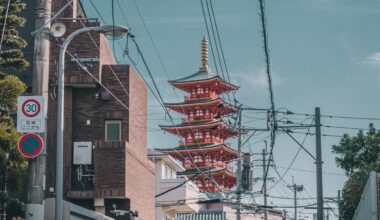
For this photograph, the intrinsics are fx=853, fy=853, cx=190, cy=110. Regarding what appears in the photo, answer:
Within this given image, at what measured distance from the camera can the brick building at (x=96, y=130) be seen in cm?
3619

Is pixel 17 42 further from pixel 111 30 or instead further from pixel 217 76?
pixel 217 76

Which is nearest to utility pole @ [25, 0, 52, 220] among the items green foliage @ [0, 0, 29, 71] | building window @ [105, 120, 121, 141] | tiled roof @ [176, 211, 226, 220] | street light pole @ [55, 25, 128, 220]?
street light pole @ [55, 25, 128, 220]

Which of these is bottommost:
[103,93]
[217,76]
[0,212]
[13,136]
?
[0,212]

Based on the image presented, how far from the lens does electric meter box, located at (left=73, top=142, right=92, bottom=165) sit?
37.4 m

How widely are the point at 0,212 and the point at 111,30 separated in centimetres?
1250

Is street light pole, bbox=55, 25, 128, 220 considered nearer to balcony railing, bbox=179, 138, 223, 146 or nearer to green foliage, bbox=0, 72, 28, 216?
green foliage, bbox=0, 72, 28, 216

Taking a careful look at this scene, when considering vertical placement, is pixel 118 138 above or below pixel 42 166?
above

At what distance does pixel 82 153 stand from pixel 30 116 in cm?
A: 2081

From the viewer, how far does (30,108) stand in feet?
55.3

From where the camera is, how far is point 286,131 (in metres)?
37.5

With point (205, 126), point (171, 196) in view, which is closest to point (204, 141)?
point (205, 126)

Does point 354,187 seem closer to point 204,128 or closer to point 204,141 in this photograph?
point 204,128

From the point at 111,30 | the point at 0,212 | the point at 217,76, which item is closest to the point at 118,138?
the point at 0,212

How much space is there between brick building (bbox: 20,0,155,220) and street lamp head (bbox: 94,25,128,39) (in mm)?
16691
